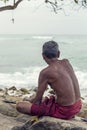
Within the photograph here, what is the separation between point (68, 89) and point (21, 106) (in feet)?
2.80

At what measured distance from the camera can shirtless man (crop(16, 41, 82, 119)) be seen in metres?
5.90

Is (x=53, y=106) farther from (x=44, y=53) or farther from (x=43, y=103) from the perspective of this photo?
(x=44, y=53)

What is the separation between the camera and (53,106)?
238 inches

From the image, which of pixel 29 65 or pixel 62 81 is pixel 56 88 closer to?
pixel 62 81

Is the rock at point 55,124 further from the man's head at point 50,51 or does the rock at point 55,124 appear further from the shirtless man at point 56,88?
→ the man's head at point 50,51

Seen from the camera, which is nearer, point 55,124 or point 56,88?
point 55,124

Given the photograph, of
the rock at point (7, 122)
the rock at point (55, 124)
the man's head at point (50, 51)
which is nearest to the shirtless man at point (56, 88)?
the man's head at point (50, 51)

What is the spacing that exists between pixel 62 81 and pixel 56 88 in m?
0.14

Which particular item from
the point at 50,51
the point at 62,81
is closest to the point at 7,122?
the point at 62,81

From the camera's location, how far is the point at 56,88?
19.5 ft

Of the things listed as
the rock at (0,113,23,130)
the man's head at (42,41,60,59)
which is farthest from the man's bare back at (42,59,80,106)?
the rock at (0,113,23,130)

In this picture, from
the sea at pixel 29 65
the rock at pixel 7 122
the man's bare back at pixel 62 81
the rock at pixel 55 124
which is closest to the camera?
the rock at pixel 55 124

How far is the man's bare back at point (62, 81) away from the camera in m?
5.89

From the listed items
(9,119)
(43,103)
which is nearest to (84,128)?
(43,103)
